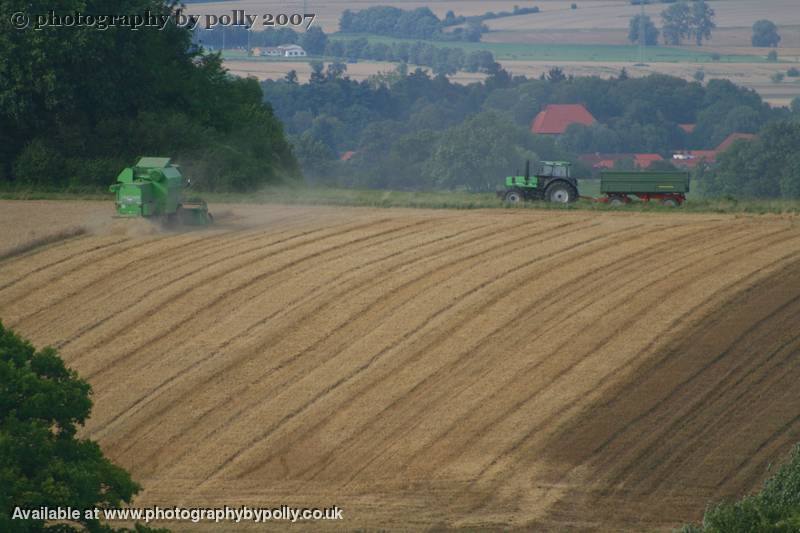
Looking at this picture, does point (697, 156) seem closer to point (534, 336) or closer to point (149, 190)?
point (149, 190)

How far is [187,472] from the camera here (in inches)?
1155

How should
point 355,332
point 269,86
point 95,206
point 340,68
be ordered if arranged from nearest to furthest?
point 355,332, point 95,206, point 269,86, point 340,68

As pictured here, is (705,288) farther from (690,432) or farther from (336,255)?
(336,255)

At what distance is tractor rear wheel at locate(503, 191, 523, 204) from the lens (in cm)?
5200

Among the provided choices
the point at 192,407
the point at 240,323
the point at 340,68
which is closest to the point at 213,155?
the point at 240,323

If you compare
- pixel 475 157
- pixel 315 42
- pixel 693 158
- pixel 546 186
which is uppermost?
pixel 315 42

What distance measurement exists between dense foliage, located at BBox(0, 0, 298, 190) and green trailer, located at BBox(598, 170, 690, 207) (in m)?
15.6

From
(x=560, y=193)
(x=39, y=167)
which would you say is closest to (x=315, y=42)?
(x=39, y=167)

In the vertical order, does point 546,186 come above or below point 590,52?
below

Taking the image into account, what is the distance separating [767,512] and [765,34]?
168947 millimetres

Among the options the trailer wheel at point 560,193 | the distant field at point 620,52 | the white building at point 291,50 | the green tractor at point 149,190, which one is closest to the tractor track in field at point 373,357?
the green tractor at point 149,190

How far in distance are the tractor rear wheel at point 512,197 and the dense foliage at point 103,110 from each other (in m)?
12.4

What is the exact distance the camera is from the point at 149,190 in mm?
45281

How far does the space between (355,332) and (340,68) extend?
131 meters
